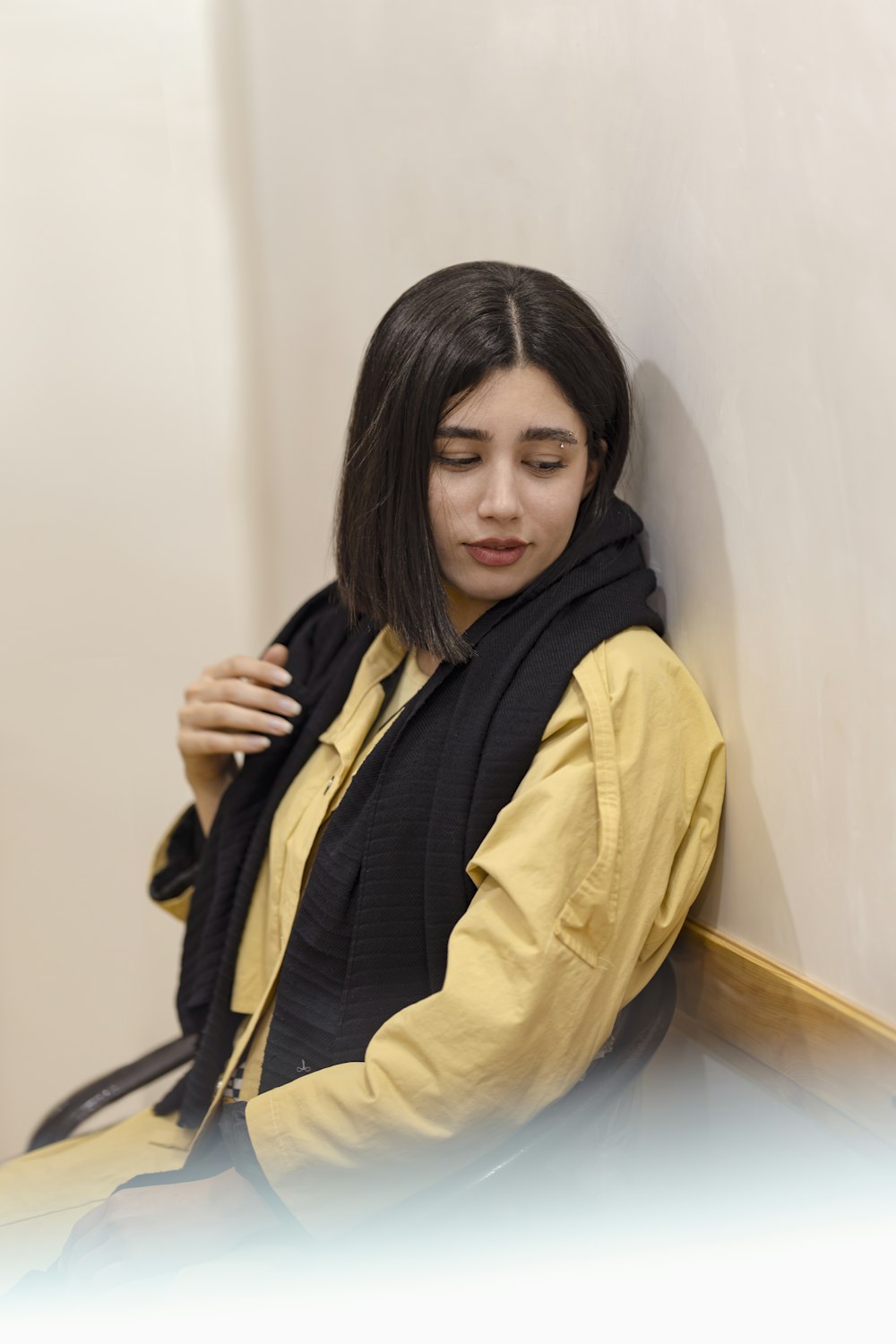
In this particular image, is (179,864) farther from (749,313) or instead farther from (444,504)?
(749,313)

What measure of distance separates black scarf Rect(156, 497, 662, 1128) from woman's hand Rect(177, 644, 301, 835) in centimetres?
24

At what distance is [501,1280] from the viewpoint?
0.53m

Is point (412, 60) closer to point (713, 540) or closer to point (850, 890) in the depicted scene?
point (713, 540)

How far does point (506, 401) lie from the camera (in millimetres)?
990

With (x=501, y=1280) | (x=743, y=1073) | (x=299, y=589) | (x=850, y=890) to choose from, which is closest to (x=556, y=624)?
(x=850, y=890)

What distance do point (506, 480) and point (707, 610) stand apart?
Result: 0.73 ft

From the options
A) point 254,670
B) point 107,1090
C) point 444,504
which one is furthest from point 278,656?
point 107,1090

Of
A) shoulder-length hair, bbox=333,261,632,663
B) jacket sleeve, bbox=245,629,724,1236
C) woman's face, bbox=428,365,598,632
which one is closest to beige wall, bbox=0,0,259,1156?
shoulder-length hair, bbox=333,261,632,663

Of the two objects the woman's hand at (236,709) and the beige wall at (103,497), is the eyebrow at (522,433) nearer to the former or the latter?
the woman's hand at (236,709)

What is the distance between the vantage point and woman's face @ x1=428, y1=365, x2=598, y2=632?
0.99m

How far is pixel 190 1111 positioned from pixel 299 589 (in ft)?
3.17

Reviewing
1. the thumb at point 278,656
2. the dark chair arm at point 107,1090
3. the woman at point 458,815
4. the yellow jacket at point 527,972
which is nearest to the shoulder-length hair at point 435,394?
the woman at point 458,815

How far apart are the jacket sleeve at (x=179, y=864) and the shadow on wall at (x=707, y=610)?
0.73 meters

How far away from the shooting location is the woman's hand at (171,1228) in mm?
946
